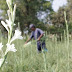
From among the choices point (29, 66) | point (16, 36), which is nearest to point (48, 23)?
point (29, 66)

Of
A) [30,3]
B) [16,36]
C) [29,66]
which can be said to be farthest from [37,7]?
[16,36]

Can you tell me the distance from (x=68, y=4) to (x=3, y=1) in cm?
802

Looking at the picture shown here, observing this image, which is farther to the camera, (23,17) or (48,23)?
(48,23)

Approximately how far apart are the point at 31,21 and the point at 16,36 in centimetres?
1791

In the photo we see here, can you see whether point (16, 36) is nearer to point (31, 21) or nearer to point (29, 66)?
point (29, 66)

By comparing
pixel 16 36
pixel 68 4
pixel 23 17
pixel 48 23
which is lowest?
pixel 48 23

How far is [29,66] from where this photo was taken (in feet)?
8.93

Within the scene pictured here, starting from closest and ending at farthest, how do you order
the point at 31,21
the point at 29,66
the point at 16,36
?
the point at 16,36
the point at 29,66
the point at 31,21

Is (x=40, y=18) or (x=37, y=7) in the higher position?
(x=37, y=7)

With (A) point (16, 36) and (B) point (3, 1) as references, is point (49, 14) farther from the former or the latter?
(A) point (16, 36)

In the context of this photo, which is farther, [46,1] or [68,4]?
[46,1]

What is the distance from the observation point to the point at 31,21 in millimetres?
18422

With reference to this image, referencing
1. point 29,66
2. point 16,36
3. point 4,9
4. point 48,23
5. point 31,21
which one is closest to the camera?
point 16,36

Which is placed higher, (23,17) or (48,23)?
(23,17)
